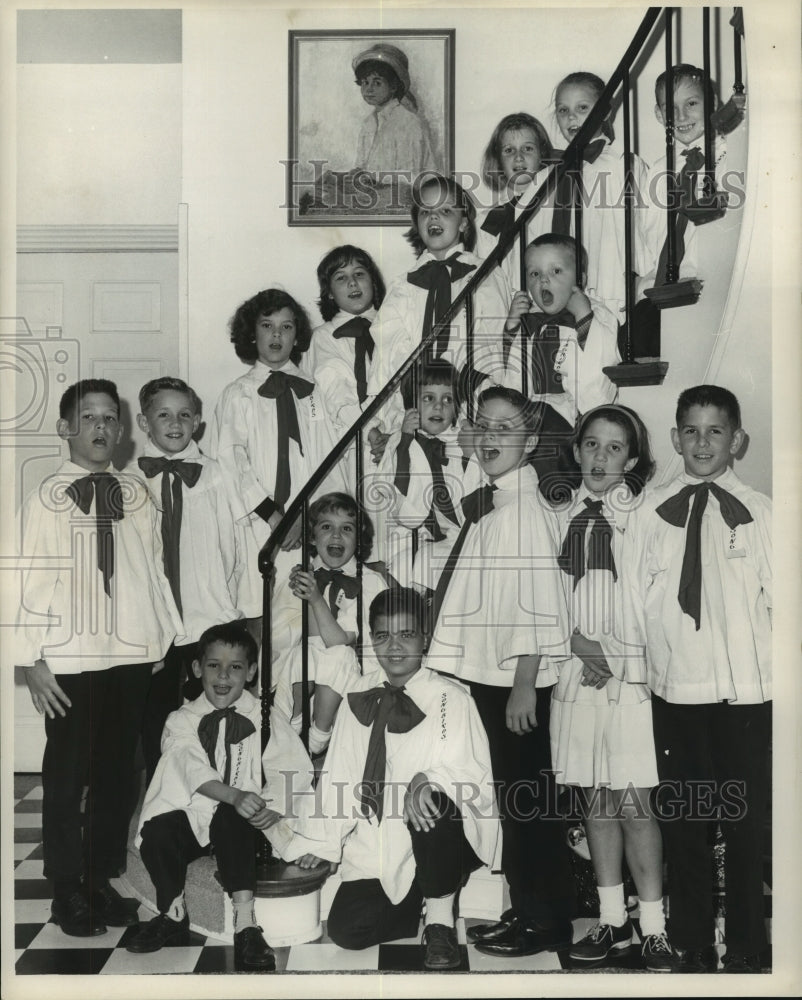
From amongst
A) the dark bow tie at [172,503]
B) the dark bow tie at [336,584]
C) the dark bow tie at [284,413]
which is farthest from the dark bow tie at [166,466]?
the dark bow tie at [336,584]

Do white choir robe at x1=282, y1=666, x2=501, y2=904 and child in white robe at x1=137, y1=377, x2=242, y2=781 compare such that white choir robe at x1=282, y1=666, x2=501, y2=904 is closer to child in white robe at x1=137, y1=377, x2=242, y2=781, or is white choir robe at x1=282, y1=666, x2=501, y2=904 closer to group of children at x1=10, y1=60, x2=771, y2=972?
group of children at x1=10, y1=60, x2=771, y2=972

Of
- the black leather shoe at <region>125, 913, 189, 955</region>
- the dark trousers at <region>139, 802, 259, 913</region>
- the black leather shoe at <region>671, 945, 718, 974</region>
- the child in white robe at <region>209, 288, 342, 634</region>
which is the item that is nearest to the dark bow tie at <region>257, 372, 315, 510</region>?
the child in white robe at <region>209, 288, 342, 634</region>

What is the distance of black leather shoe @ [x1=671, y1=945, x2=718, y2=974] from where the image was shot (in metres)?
3.52

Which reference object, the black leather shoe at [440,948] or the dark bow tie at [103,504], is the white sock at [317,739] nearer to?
the black leather shoe at [440,948]

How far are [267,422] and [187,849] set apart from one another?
1.39m

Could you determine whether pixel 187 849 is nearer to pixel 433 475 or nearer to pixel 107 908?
pixel 107 908

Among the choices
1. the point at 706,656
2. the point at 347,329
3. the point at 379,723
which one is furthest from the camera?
the point at 347,329

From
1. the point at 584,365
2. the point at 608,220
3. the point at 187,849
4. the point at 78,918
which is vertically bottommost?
the point at 78,918

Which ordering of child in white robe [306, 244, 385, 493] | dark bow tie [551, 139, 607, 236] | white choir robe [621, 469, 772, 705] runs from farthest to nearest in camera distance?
child in white robe [306, 244, 385, 493] < dark bow tie [551, 139, 607, 236] < white choir robe [621, 469, 772, 705]

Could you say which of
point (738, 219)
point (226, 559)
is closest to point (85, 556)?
point (226, 559)

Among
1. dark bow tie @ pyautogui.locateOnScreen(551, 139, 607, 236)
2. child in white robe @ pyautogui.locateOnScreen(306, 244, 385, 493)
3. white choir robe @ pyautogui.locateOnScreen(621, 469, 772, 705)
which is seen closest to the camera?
white choir robe @ pyautogui.locateOnScreen(621, 469, 772, 705)

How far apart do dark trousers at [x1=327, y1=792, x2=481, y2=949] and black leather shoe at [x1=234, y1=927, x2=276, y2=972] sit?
0.21 metres

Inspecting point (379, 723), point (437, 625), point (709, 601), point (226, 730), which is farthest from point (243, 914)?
point (709, 601)

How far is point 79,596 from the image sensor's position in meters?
3.64
